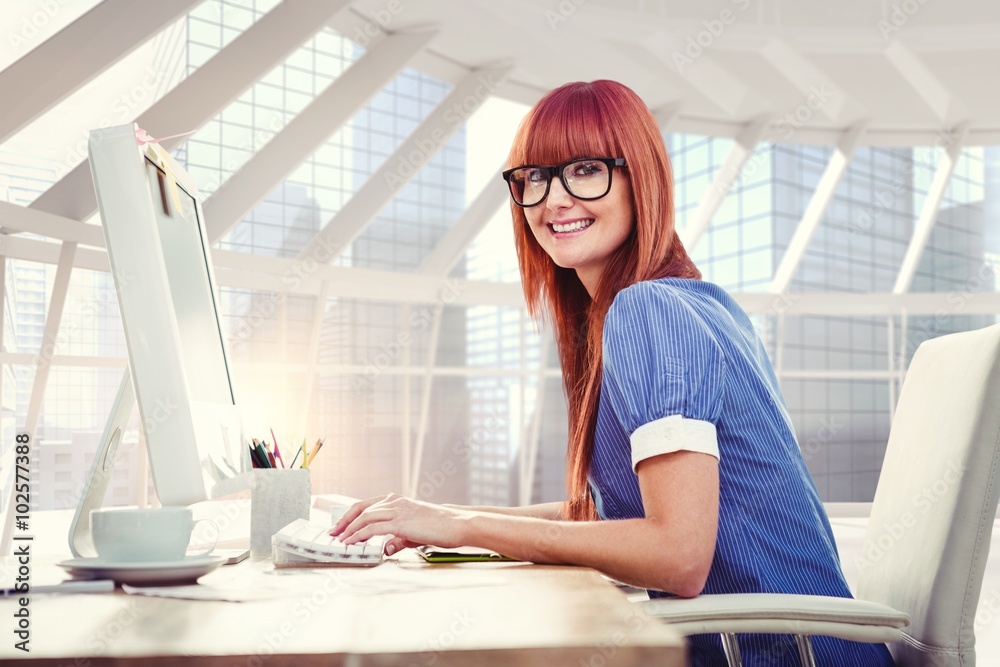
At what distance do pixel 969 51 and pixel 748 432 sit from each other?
6.17 meters

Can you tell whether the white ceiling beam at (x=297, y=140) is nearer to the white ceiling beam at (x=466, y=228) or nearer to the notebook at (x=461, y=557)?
the white ceiling beam at (x=466, y=228)

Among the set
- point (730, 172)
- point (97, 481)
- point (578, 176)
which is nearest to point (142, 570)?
point (97, 481)

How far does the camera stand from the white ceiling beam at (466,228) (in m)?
7.34

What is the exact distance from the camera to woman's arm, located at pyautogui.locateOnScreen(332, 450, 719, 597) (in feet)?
3.33

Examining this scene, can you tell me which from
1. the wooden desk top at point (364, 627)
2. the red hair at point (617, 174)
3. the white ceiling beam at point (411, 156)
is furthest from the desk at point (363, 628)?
the white ceiling beam at point (411, 156)

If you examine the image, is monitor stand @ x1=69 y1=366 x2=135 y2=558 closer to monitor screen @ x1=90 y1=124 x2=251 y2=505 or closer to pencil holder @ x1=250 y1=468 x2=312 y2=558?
monitor screen @ x1=90 y1=124 x2=251 y2=505

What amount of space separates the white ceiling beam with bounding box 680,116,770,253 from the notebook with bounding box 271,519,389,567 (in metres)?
7.29

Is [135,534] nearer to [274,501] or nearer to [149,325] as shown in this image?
[149,325]

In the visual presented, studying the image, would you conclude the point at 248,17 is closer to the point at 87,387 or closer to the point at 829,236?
the point at 87,387

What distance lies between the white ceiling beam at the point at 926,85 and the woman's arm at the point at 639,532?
5.97 meters

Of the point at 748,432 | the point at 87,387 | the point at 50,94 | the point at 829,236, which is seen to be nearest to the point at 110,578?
the point at 748,432

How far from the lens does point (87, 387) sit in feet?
18.0

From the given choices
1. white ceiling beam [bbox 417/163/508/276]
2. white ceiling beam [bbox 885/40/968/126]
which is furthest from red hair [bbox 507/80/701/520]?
white ceiling beam [bbox 417/163/508/276]

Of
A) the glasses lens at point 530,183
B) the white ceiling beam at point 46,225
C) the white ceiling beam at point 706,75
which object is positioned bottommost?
the glasses lens at point 530,183
